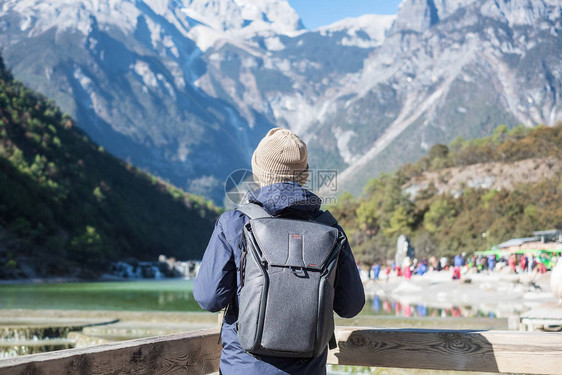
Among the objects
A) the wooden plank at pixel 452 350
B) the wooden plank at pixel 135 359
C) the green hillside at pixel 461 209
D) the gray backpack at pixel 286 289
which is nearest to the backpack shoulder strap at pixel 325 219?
the gray backpack at pixel 286 289

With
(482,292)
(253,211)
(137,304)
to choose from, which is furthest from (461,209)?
(253,211)

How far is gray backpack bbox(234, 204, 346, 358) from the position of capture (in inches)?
106

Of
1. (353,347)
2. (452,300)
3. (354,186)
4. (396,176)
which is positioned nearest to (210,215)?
(354,186)

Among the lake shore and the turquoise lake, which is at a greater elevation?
the lake shore

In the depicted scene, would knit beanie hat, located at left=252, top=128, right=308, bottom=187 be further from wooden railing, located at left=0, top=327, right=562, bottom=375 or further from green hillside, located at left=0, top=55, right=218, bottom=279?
green hillside, located at left=0, top=55, right=218, bottom=279

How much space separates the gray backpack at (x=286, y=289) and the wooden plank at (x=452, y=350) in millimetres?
1004

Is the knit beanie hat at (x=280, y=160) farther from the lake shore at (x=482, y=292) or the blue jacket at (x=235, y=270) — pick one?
the lake shore at (x=482, y=292)

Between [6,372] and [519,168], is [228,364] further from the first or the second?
[519,168]

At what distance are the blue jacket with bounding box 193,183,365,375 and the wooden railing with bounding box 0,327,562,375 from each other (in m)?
0.63

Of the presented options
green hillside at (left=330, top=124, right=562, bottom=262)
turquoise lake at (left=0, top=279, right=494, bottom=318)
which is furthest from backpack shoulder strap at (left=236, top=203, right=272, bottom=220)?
green hillside at (left=330, top=124, right=562, bottom=262)

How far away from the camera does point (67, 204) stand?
10088 centimetres

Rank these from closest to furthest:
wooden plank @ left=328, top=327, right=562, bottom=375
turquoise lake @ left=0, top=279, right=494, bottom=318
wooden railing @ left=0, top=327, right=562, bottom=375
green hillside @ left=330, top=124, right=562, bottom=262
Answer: wooden railing @ left=0, top=327, right=562, bottom=375 < wooden plank @ left=328, top=327, right=562, bottom=375 < turquoise lake @ left=0, top=279, right=494, bottom=318 < green hillside @ left=330, top=124, right=562, bottom=262

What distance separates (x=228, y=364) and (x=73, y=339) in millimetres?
14890

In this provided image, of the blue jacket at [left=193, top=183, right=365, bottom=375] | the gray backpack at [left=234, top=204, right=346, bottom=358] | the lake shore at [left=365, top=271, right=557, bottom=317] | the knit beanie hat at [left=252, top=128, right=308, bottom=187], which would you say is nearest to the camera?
the gray backpack at [left=234, top=204, right=346, bottom=358]
